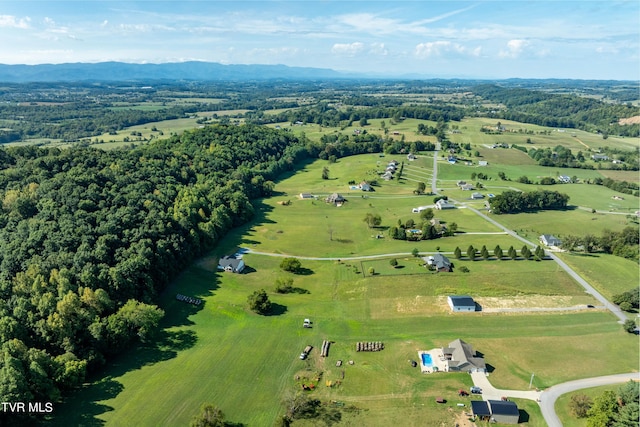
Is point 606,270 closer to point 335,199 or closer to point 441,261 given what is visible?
point 441,261

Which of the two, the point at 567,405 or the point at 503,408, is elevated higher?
the point at 503,408

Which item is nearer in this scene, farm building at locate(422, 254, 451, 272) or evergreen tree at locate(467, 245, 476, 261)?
farm building at locate(422, 254, 451, 272)

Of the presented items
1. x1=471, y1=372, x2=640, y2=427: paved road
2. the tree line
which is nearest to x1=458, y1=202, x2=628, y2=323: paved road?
the tree line

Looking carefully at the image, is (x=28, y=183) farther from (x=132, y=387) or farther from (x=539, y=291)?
(x=539, y=291)

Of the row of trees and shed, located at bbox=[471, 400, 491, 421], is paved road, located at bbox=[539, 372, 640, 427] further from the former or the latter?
the row of trees

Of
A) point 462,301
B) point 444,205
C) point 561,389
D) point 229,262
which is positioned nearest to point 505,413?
point 561,389

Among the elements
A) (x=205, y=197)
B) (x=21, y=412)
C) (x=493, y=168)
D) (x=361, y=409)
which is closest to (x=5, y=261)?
(x=21, y=412)
